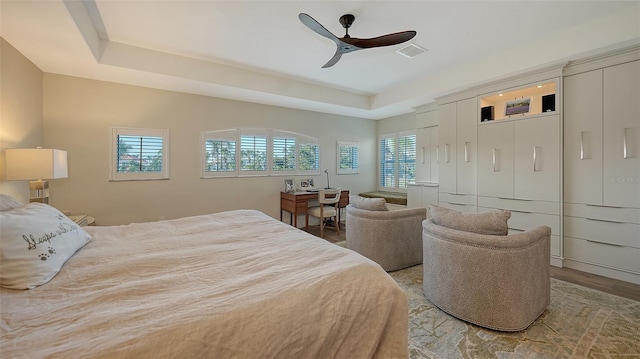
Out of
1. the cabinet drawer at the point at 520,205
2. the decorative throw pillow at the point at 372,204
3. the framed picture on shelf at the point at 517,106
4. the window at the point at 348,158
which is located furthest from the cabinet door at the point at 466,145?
the window at the point at 348,158

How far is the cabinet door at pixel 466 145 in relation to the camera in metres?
4.09

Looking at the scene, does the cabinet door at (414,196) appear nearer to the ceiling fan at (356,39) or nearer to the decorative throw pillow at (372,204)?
the decorative throw pillow at (372,204)

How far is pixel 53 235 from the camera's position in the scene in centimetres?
136

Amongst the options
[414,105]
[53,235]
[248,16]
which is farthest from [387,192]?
[53,235]

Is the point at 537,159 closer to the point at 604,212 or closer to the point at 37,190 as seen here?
the point at 604,212

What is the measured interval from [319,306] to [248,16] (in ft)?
8.98

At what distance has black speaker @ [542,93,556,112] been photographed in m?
3.31

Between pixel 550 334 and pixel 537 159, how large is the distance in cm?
232

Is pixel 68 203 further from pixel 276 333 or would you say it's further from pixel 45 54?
pixel 276 333

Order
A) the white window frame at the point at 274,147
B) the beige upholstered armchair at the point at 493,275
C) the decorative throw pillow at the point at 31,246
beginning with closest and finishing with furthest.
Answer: the decorative throw pillow at the point at 31,246
the beige upholstered armchair at the point at 493,275
the white window frame at the point at 274,147

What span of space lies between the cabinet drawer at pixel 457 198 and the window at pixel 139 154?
179 inches

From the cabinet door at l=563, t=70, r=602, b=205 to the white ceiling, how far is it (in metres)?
0.46

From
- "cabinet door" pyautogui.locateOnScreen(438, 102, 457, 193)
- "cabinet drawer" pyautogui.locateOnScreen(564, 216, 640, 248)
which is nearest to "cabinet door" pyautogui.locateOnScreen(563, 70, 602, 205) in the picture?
"cabinet drawer" pyautogui.locateOnScreen(564, 216, 640, 248)

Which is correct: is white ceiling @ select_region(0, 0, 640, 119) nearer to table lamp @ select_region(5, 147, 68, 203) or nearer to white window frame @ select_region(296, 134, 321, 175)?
table lamp @ select_region(5, 147, 68, 203)
